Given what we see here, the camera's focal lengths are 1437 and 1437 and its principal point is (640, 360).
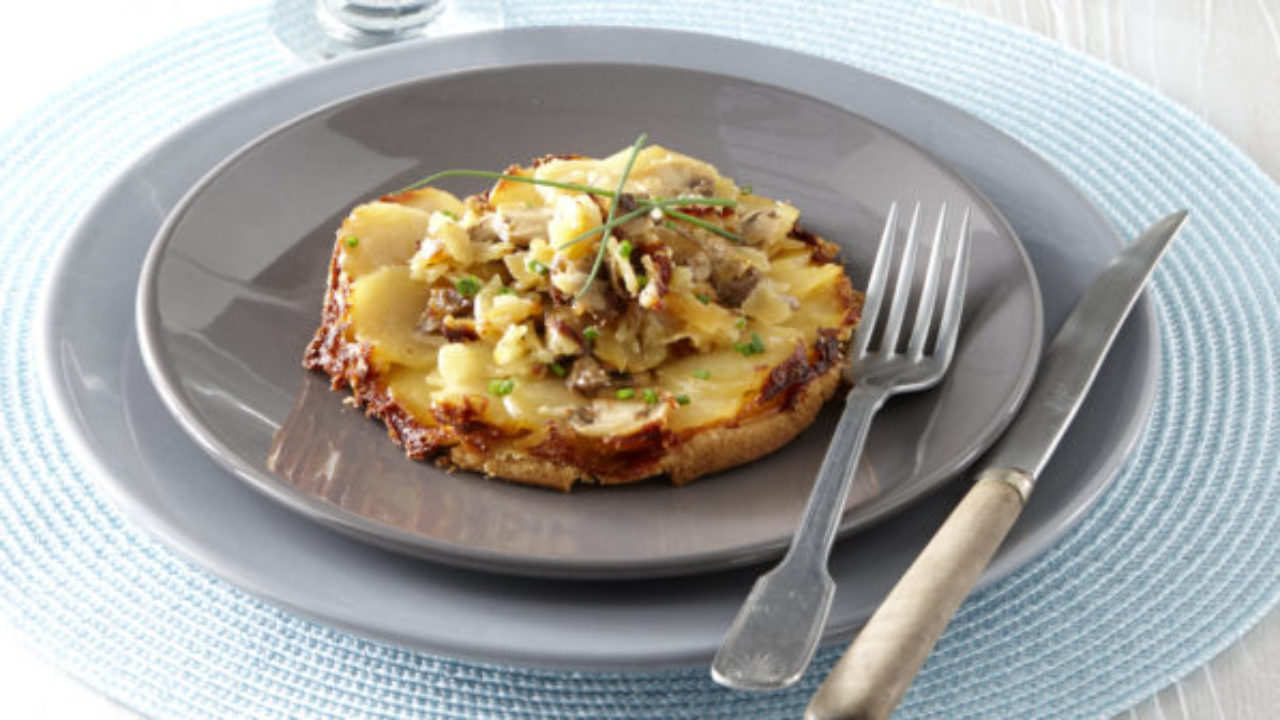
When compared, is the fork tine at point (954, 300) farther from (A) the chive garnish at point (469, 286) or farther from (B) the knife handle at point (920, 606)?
(A) the chive garnish at point (469, 286)

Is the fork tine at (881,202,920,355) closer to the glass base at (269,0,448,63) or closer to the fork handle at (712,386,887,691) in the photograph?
the fork handle at (712,386,887,691)

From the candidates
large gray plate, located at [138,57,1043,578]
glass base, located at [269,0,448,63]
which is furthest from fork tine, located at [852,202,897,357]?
glass base, located at [269,0,448,63]

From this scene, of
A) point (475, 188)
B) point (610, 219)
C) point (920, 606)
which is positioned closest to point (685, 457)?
point (610, 219)

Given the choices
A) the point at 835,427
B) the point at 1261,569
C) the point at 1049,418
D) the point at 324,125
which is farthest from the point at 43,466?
the point at 1261,569

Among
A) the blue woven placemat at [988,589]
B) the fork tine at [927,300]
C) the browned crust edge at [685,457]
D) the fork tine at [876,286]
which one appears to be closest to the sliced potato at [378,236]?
the browned crust edge at [685,457]

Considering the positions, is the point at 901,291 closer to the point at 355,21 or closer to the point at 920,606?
the point at 920,606
